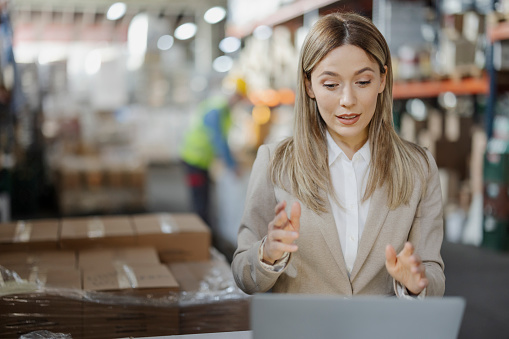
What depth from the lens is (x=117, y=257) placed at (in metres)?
2.58

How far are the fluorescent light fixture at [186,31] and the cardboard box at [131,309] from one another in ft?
45.8

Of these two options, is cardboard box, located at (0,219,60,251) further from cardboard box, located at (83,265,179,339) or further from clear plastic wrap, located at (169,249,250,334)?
clear plastic wrap, located at (169,249,250,334)

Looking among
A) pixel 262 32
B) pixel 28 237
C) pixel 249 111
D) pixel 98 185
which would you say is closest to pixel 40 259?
pixel 28 237

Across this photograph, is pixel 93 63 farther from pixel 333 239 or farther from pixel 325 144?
pixel 333 239

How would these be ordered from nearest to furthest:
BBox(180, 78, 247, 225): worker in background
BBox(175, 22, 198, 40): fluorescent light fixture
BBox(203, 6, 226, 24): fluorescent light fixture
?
BBox(180, 78, 247, 225): worker in background
BBox(203, 6, 226, 24): fluorescent light fixture
BBox(175, 22, 198, 40): fluorescent light fixture

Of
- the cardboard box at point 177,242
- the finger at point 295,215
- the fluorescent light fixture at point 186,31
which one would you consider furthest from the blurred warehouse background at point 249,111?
the fluorescent light fixture at point 186,31

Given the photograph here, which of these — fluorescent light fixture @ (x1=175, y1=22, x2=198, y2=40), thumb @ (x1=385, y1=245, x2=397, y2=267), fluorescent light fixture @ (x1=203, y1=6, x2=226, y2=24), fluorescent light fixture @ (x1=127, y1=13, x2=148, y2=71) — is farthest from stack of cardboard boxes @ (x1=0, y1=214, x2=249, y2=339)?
fluorescent light fixture @ (x1=175, y1=22, x2=198, y2=40)

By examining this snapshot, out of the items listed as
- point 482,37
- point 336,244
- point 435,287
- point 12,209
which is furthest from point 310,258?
point 12,209

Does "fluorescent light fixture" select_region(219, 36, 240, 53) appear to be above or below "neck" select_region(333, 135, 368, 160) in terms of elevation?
above

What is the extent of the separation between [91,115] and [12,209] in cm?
170

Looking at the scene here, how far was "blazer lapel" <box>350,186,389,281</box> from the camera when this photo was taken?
5.09 ft

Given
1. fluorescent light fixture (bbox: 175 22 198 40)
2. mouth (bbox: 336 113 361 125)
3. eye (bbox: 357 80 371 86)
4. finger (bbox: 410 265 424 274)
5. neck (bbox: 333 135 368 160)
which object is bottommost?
finger (bbox: 410 265 424 274)

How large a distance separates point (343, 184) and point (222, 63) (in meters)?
13.0

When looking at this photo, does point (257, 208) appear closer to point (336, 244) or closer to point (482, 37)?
point (336, 244)
